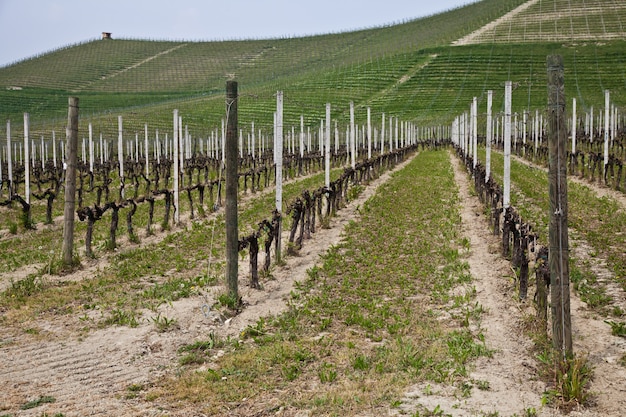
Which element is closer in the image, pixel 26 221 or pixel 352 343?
pixel 352 343

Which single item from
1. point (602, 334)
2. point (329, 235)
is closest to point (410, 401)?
point (602, 334)

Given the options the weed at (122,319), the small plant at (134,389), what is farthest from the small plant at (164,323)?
the small plant at (134,389)

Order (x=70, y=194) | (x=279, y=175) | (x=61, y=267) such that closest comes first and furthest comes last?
(x=61, y=267) → (x=70, y=194) → (x=279, y=175)

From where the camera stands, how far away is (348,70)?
287 feet

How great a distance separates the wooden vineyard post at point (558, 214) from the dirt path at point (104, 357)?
3514 millimetres

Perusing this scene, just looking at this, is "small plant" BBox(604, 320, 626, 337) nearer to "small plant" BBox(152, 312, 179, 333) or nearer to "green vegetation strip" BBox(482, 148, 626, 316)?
"green vegetation strip" BBox(482, 148, 626, 316)

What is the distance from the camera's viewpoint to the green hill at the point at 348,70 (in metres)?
69.6

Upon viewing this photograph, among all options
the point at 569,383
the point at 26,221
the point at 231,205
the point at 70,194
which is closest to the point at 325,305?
the point at 231,205

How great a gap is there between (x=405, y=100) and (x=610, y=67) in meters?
24.1

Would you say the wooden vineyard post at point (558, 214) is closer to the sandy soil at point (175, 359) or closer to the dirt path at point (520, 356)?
the dirt path at point (520, 356)

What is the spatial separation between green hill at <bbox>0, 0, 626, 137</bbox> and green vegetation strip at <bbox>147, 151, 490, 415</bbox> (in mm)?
41239

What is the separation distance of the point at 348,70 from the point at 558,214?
83415mm

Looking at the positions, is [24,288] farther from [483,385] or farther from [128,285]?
[483,385]

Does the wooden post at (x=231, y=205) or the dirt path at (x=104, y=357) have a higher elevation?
the wooden post at (x=231, y=205)
